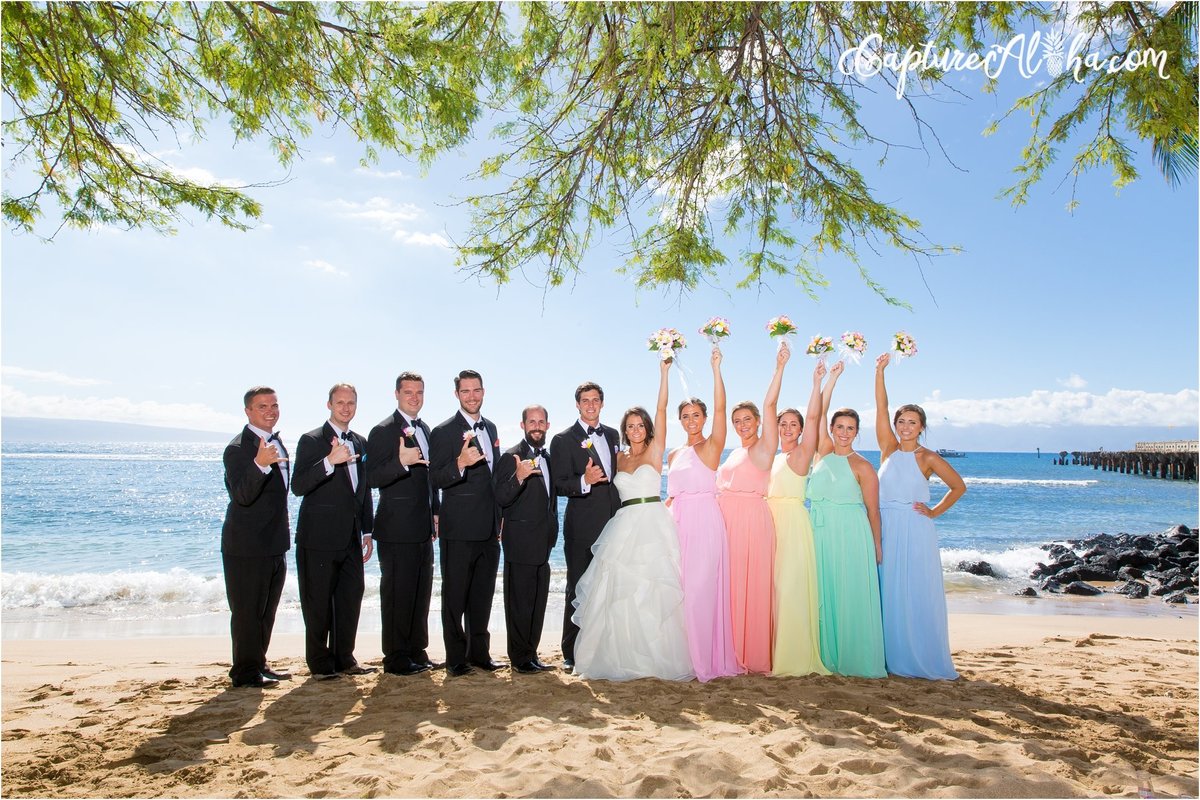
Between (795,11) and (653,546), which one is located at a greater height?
(795,11)

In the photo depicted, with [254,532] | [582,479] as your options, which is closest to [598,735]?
[582,479]

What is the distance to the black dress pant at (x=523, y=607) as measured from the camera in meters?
5.97

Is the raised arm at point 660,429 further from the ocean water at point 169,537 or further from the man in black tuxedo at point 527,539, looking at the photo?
the ocean water at point 169,537

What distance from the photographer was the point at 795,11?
5441mm

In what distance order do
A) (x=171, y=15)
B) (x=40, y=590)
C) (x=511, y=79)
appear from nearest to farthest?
(x=171, y=15), (x=511, y=79), (x=40, y=590)

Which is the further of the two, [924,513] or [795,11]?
[924,513]

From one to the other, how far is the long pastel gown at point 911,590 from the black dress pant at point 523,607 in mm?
2721

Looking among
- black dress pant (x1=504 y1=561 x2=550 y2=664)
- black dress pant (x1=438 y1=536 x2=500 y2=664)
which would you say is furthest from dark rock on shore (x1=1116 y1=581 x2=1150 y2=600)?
black dress pant (x1=438 y1=536 x2=500 y2=664)

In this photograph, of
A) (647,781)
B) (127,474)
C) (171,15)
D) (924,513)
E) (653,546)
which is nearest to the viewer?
(647,781)

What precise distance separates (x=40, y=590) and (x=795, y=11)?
46.6 ft

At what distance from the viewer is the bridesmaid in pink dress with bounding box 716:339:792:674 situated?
5.76m

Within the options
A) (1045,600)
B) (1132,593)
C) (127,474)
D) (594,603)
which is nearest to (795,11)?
(594,603)

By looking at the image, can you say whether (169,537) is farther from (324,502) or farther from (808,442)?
(808,442)

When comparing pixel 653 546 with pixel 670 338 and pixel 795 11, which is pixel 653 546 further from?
pixel 795 11
